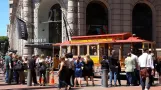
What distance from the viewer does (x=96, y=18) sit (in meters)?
43.2

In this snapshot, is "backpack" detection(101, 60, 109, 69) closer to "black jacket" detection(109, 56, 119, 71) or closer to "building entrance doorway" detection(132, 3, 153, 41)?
"black jacket" detection(109, 56, 119, 71)

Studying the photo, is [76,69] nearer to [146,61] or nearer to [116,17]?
[146,61]

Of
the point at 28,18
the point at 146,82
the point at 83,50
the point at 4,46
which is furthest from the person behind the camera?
the point at 4,46

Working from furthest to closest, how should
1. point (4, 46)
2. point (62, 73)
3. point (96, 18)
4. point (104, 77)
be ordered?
point (4, 46), point (96, 18), point (104, 77), point (62, 73)

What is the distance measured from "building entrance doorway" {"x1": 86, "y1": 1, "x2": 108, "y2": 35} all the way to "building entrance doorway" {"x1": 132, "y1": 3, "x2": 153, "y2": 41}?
362 centimetres

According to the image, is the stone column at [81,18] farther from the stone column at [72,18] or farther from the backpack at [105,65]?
the backpack at [105,65]

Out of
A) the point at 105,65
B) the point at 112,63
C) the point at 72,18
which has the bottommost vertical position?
the point at 105,65

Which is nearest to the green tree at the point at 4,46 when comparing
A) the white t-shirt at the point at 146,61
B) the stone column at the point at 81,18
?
the stone column at the point at 81,18

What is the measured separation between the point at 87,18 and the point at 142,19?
22.8 feet

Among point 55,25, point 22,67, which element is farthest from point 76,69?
point 55,25

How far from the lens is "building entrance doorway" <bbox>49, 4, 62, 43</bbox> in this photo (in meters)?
45.2

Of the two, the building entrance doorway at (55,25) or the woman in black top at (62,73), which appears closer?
the woman in black top at (62,73)

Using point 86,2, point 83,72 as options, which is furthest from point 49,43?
point 83,72

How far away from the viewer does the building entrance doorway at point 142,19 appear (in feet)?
144
